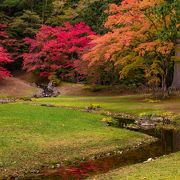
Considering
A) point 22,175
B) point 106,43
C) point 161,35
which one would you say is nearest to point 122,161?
point 22,175

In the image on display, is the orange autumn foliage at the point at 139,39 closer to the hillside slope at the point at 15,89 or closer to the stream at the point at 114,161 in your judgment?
the hillside slope at the point at 15,89

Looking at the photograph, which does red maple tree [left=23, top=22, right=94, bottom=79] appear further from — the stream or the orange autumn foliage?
the stream

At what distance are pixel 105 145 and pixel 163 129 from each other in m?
7.15

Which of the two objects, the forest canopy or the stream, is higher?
the forest canopy

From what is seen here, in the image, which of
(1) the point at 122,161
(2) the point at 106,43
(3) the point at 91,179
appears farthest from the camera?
(2) the point at 106,43

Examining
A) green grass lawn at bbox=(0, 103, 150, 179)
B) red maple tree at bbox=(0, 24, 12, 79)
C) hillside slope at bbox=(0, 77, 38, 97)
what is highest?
red maple tree at bbox=(0, 24, 12, 79)

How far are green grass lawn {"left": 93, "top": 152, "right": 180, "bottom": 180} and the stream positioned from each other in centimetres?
110

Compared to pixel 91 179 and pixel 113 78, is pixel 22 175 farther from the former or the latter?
pixel 113 78

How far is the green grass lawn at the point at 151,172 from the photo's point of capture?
41.1ft

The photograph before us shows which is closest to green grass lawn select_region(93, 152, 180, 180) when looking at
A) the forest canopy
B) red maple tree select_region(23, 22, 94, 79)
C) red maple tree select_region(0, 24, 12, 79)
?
the forest canopy

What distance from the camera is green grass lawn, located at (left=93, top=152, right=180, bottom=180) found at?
12541mm

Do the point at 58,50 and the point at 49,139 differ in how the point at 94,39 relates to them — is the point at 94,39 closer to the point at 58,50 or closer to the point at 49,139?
the point at 58,50

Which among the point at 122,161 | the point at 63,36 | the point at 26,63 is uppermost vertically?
the point at 63,36

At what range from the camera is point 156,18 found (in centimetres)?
3709
